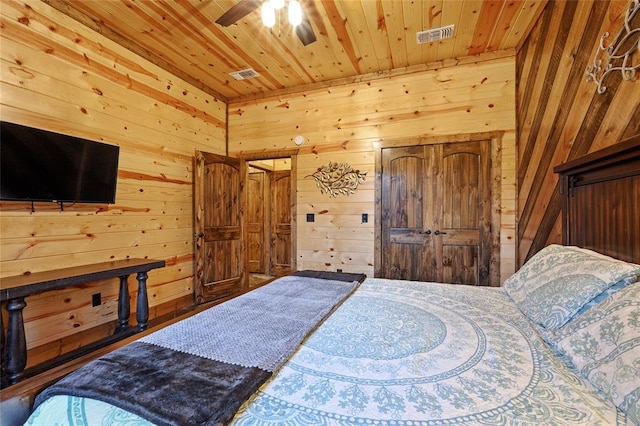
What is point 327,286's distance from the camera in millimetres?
1927

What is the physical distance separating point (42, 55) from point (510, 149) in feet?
14.5

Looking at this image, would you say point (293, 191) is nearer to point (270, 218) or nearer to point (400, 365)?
point (270, 218)

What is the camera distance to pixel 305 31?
2578 mm

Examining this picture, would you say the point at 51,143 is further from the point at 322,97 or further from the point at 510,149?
the point at 510,149

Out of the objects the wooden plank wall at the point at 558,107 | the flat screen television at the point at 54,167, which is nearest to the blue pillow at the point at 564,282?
the wooden plank wall at the point at 558,107

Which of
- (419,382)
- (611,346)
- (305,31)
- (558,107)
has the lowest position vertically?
(419,382)

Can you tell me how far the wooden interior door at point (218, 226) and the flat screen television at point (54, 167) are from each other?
1.05 m

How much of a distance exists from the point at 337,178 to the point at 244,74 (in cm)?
178

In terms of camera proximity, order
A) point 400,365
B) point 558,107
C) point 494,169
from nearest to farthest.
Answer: point 400,365 < point 558,107 < point 494,169

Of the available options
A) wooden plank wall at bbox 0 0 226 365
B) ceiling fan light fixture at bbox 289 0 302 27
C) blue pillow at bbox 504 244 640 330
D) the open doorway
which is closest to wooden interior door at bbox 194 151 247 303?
wooden plank wall at bbox 0 0 226 365

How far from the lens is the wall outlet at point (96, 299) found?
8.65 ft

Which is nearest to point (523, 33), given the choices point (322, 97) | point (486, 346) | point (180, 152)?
point (322, 97)

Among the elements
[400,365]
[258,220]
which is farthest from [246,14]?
[258,220]

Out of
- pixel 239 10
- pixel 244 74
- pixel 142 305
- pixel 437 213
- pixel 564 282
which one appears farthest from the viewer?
pixel 244 74
